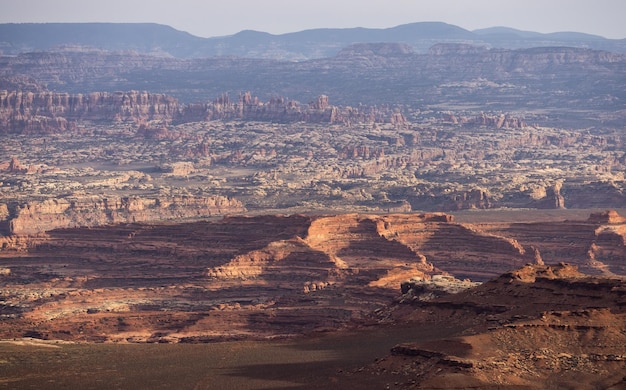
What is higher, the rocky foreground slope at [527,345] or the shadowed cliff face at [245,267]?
the rocky foreground slope at [527,345]

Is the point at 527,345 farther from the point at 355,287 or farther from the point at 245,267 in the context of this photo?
the point at 245,267

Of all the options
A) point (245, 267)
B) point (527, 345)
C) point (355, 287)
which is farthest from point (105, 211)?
point (527, 345)

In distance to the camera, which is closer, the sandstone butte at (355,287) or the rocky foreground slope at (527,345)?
the rocky foreground slope at (527,345)

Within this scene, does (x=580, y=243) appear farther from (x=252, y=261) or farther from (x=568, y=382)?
(x=568, y=382)

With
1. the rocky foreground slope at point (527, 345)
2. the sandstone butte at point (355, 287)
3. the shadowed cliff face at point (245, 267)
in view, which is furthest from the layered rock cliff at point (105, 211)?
the rocky foreground slope at point (527, 345)

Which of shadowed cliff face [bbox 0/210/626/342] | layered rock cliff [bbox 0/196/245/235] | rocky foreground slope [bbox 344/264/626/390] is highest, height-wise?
rocky foreground slope [bbox 344/264/626/390]

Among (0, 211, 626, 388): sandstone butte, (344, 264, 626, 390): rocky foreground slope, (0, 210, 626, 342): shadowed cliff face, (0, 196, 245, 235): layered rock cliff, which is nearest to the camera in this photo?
(344, 264, 626, 390): rocky foreground slope

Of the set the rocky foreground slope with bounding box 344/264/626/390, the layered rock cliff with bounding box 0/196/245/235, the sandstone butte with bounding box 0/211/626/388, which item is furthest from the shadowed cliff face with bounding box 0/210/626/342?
the layered rock cliff with bounding box 0/196/245/235

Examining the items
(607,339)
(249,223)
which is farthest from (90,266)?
(607,339)

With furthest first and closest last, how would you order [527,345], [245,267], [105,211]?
[105,211]
[245,267]
[527,345]

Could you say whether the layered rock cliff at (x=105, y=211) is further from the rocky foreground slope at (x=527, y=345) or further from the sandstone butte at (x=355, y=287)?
the rocky foreground slope at (x=527, y=345)

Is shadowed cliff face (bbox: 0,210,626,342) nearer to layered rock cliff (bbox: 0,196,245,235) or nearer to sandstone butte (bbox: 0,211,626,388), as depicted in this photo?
sandstone butte (bbox: 0,211,626,388)
